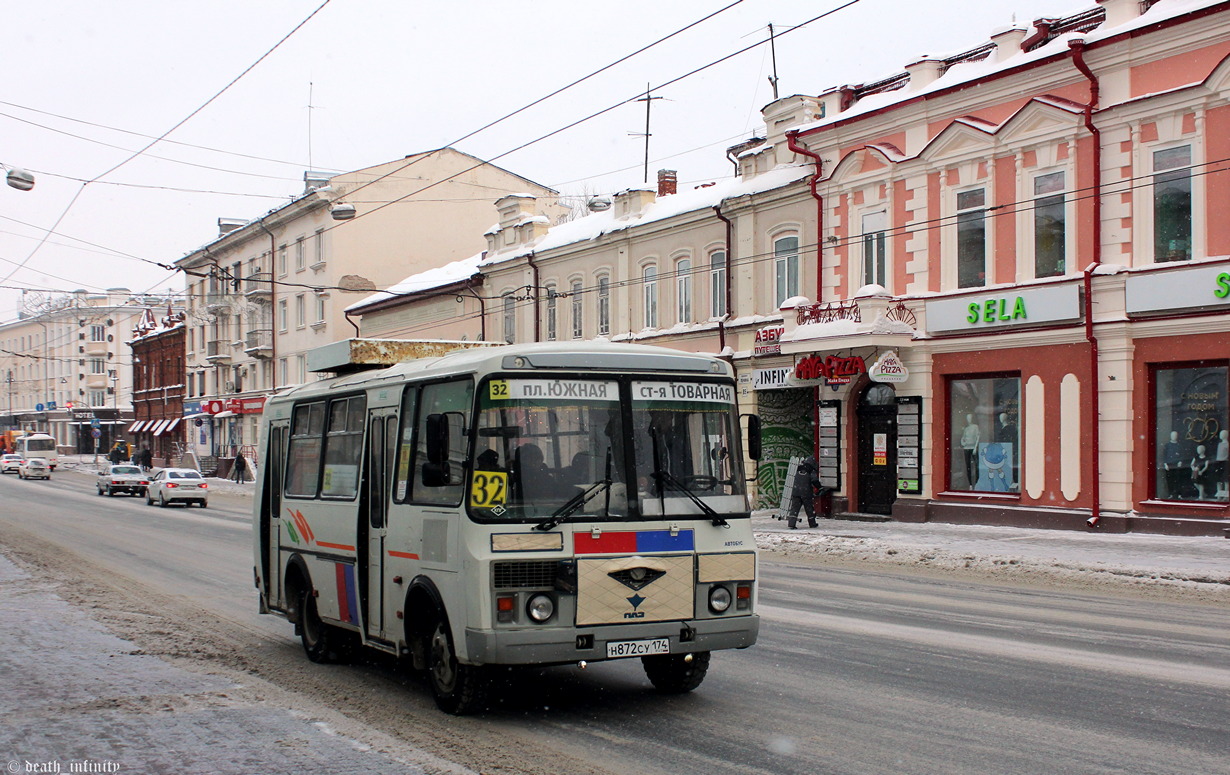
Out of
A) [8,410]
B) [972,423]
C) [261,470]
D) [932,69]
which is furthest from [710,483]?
[8,410]

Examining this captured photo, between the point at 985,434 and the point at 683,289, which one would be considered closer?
the point at 985,434

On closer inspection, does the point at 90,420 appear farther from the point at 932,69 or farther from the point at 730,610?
the point at 730,610

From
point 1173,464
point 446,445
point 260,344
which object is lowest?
point 1173,464

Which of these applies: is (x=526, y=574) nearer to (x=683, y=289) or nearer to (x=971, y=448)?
(x=971, y=448)

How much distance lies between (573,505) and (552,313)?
32.0 m

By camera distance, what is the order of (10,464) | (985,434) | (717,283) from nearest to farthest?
(985,434), (717,283), (10,464)

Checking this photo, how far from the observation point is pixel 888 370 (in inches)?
1009

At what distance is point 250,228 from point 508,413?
60598 millimetres

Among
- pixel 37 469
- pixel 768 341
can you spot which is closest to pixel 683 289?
pixel 768 341

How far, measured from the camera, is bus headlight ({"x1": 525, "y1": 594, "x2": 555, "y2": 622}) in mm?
7770

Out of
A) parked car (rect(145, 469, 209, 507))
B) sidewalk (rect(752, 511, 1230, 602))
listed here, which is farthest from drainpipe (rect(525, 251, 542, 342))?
sidewalk (rect(752, 511, 1230, 602))

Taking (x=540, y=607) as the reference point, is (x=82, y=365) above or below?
above

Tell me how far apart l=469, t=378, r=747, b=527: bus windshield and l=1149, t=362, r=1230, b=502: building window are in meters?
15.2

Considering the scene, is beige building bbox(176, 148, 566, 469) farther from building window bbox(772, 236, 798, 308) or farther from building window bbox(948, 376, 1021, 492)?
building window bbox(948, 376, 1021, 492)
